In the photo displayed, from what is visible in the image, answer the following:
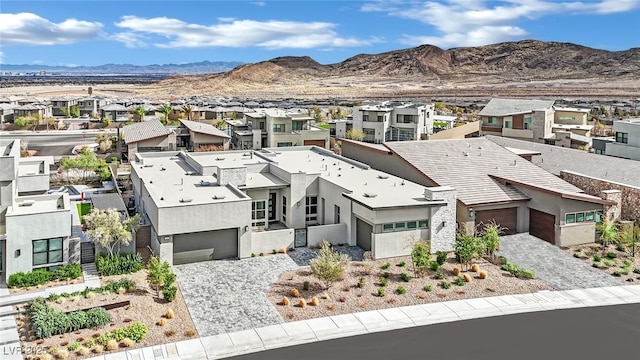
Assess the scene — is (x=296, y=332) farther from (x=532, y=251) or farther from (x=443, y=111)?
(x=443, y=111)

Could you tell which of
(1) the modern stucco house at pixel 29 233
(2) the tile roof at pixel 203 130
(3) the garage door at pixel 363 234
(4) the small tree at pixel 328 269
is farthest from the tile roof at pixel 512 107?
(1) the modern stucco house at pixel 29 233

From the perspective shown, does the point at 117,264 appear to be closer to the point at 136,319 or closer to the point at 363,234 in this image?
the point at 136,319

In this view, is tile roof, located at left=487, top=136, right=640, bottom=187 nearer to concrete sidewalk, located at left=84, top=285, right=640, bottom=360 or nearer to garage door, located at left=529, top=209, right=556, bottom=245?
garage door, located at left=529, top=209, right=556, bottom=245

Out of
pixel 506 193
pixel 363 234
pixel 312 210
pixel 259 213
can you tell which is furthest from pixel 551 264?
pixel 259 213

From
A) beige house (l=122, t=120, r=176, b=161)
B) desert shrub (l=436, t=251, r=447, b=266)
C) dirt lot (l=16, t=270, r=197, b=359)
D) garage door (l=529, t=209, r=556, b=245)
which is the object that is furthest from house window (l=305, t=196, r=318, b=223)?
beige house (l=122, t=120, r=176, b=161)

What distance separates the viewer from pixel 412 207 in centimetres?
2838

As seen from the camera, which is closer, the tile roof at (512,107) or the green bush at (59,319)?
the green bush at (59,319)

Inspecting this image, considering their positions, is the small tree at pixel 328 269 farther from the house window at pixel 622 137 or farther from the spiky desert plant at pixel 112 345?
the house window at pixel 622 137

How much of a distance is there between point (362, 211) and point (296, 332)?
10.0 m

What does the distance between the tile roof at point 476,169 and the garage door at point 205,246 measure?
42.8ft

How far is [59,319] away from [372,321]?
11.7m

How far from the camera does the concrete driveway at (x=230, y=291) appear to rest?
832 inches

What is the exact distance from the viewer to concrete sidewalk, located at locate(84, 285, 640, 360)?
18.9 m

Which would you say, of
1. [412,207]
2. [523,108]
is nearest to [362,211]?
[412,207]
